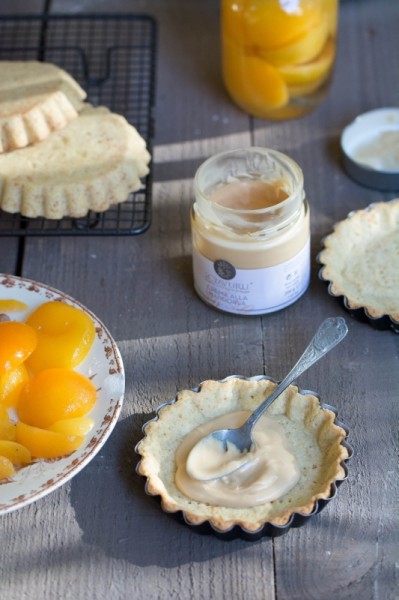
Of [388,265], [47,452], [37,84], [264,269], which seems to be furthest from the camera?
[37,84]

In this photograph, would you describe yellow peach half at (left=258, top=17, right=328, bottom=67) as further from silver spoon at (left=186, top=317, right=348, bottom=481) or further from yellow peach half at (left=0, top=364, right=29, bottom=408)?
yellow peach half at (left=0, top=364, right=29, bottom=408)

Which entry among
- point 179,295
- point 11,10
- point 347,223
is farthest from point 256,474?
point 11,10

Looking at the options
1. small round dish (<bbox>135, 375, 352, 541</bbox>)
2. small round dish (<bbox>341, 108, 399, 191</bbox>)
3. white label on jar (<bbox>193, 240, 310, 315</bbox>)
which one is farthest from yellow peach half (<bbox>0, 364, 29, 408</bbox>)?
small round dish (<bbox>341, 108, 399, 191</bbox>)

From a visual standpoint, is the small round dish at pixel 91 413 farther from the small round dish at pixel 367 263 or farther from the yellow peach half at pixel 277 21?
the yellow peach half at pixel 277 21

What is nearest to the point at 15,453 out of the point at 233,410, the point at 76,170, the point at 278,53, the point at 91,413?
the point at 91,413

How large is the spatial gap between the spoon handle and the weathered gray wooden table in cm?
11

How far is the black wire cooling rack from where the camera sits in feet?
6.46

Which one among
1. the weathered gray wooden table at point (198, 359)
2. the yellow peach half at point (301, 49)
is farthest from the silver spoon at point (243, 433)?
the yellow peach half at point (301, 49)

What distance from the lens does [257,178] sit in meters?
1.78

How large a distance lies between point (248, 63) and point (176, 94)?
11.6 inches

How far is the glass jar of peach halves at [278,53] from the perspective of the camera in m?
1.90

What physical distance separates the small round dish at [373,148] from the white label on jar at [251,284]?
0.33 m

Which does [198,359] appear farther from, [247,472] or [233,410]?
[247,472]

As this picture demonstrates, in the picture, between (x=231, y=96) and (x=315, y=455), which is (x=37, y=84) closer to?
(x=231, y=96)
